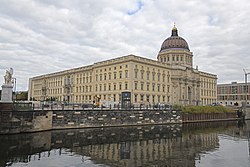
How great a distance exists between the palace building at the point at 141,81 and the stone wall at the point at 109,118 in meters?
15.5

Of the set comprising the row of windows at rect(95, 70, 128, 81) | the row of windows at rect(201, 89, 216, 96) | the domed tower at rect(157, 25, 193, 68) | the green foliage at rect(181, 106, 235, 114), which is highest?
the domed tower at rect(157, 25, 193, 68)

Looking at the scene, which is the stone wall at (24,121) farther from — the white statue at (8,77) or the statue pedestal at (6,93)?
the white statue at (8,77)

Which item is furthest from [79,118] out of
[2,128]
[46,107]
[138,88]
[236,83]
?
[236,83]

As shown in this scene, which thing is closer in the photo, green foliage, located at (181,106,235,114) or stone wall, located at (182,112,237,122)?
stone wall, located at (182,112,237,122)

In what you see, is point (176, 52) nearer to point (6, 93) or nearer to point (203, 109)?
point (203, 109)

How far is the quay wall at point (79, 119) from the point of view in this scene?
2791 cm

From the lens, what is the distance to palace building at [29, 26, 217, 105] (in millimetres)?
67000

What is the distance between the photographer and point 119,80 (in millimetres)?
68375

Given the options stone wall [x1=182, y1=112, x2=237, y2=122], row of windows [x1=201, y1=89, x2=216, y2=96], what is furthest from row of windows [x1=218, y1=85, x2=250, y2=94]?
stone wall [x1=182, y1=112, x2=237, y2=122]

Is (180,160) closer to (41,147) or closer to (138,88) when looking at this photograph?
(41,147)

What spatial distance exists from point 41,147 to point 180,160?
12.3 meters

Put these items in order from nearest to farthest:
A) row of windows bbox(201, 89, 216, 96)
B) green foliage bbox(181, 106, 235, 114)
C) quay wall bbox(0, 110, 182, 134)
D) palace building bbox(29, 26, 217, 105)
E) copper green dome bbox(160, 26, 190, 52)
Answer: quay wall bbox(0, 110, 182, 134) < green foliage bbox(181, 106, 235, 114) < palace building bbox(29, 26, 217, 105) < copper green dome bbox(160, 26, 190, 52) < row of windows bbox(201, 89, 216, 96)

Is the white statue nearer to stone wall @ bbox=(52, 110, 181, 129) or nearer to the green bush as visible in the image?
stone wall @ bbox=(52, 110, 181, 129)

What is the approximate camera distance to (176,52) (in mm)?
89375
